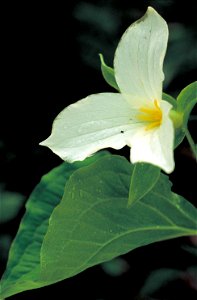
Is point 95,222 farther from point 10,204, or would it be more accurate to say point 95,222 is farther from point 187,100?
point 10,204

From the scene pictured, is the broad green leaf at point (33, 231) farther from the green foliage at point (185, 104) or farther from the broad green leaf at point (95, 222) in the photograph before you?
the green foliage at point (185, 104)

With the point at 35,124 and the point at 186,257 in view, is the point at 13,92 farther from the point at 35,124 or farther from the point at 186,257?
the point at 186,257

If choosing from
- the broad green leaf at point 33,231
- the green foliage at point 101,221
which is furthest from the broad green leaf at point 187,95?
the broad green leaf at point 33,231

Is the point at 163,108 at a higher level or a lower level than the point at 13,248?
higher

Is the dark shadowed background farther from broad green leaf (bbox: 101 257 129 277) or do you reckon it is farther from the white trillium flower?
the white trillium flower

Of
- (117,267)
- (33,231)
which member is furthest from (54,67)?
(33,231)

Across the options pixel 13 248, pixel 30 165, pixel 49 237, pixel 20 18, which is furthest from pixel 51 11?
pixel 49 237
